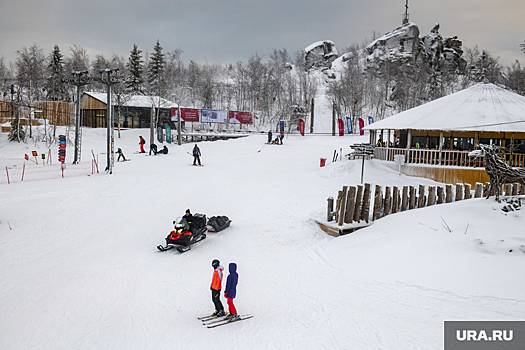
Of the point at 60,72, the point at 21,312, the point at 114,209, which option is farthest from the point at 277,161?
the point at 60,72

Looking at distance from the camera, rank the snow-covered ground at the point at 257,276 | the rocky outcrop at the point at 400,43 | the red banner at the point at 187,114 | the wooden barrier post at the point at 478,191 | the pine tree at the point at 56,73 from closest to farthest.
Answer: the snow-covered ground at the point at 257,276, the wooden barrier post at the point at 478,191, the red banner at the point at 187,114, the pine tree at the point at 56,73, the rocky outcrop at the point at 400,43

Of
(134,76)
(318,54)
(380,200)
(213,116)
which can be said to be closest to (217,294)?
(380,200)

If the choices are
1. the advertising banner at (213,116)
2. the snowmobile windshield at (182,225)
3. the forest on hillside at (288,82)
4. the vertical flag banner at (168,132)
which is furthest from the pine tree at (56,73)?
the snowmobile windshield at (182,225)

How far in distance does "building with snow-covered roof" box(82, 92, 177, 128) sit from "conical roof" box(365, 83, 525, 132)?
3559cm

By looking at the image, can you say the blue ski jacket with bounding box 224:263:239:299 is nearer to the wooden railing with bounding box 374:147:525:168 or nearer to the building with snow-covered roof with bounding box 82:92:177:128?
the wooden railing with bounding box 374:147:525:168

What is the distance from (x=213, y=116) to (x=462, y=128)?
36.1 meters

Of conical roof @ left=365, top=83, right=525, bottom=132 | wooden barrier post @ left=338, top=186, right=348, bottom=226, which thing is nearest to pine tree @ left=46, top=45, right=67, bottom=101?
conical roof @ left=365, top=83, right=525, bottom=132

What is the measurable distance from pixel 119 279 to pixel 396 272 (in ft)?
22.7

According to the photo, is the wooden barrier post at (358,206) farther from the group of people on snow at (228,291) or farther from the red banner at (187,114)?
the red banner at (187,114)

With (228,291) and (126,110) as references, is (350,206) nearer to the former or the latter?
(228,291)

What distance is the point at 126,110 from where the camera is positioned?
156ft

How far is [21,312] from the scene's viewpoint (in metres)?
6.90

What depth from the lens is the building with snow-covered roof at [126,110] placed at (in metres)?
46.7

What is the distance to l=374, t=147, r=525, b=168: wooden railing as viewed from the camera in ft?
63.1
